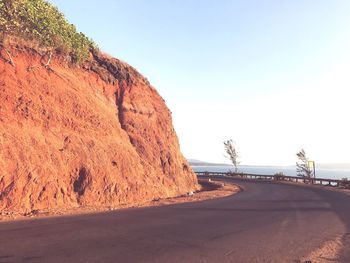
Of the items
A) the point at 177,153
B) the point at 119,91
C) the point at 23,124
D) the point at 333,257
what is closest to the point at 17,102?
the point at 23,124

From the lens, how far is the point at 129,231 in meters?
10.5

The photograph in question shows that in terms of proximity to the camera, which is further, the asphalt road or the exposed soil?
the exposed soil

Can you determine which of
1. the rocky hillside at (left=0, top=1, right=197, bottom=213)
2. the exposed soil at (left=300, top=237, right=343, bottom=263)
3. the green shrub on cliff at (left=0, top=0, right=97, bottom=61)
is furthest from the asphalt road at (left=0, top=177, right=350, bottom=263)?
the green shrub on cliff at (left=0, top=0, right=97, bottom=61)

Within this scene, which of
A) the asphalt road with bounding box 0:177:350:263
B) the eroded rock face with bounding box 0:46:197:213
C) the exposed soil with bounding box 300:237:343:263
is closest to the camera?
the asphalt road with bounding box 0:177:350:263

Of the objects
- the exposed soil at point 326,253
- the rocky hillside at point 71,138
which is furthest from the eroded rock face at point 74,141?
Answer: the exposed soil at point 326,253

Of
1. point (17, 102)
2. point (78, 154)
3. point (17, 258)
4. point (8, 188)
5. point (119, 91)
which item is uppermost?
point (119, 91)

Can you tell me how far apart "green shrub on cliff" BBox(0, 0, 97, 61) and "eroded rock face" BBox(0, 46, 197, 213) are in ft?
3.90

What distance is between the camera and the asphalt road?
301 inches

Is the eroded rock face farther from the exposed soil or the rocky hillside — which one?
the exposed soil

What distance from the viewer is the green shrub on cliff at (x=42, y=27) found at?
771 inches

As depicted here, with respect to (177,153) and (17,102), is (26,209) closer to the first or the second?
(17,102)

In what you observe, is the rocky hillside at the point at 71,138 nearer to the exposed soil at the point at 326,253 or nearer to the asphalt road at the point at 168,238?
the asphalt road at the point at 168,238

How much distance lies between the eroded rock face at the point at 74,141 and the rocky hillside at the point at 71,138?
0.05 meters

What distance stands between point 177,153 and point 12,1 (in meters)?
22.1
